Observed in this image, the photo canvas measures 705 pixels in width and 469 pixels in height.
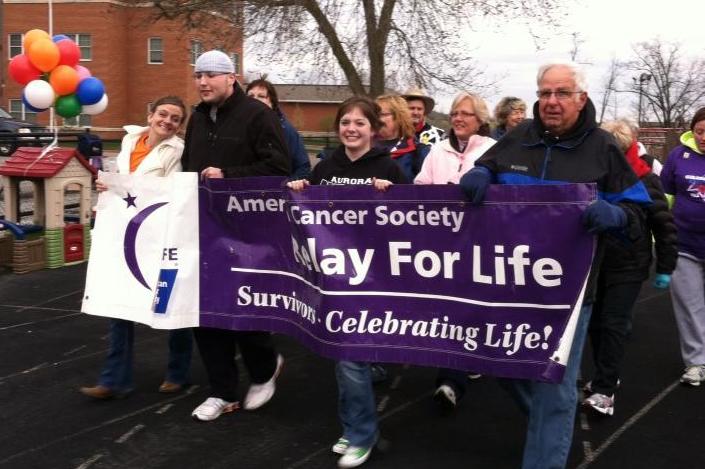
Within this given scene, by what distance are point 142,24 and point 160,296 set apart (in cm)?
1498

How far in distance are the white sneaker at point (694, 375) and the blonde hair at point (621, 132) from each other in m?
1.68

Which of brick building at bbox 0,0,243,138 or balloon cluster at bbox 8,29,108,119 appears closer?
balloon cluster at bbox 8,29,108,119

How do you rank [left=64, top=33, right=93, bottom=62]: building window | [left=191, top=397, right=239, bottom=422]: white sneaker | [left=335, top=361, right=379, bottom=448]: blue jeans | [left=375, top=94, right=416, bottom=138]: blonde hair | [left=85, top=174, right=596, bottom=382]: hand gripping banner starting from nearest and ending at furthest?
1. [left=85, top=174, right=596, bottom=382]: hand gripping banner
2. [left=335, top=361, right=379, bottom=448]: blue jeans
3. [left=191, top=397, right=239, bottom=422]: white sneaker
4. [left=375, top=94, right=416, bottom=138]: blonde hair
5. [left=64, top=33, right=93, bottom=62]: building window

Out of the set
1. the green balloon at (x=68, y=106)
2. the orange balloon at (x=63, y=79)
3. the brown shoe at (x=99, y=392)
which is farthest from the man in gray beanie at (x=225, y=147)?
the green balloon at (x=68, y=106)

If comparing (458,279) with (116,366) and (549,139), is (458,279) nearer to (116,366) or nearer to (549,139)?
(549,139)

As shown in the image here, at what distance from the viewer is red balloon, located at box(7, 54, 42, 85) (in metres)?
10.8

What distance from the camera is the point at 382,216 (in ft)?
12.8

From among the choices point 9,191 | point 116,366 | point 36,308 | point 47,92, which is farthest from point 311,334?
point 47,92

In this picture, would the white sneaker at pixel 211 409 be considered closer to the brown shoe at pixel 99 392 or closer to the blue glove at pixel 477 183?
the brown shoe at pixel 99 392

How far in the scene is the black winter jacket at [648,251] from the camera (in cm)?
445

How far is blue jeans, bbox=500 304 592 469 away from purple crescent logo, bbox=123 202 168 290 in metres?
2.51

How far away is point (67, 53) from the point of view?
1103cm

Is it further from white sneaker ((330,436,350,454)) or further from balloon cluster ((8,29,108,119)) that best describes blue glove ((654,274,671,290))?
balloon cluster ((8,29,108,119))

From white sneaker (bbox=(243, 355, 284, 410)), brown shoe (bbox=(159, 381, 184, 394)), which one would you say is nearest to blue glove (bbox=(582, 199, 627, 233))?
white sneaker (bbox=(243, 355, 284, 410))
